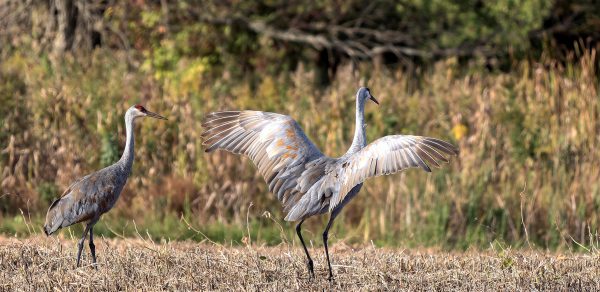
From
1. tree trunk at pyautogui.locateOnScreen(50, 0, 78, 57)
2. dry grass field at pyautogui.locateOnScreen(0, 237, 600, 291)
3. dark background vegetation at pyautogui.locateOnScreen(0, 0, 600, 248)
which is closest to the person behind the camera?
dry grass field at pyautogui.locateOnScreen(0, 237, 600, 291)

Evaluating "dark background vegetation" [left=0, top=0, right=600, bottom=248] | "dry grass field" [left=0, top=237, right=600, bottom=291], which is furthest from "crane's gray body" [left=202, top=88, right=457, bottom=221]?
"dark background vegetation" [left=0, top=0, right=600, bottom=248]

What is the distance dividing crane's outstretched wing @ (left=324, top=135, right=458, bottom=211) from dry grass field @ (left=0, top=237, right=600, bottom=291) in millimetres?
609

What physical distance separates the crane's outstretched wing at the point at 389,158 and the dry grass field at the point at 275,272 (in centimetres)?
61

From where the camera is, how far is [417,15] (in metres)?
20.1

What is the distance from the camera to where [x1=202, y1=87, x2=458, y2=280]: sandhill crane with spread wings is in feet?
22.8

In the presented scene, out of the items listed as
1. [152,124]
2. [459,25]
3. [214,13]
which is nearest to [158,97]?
[152,124]

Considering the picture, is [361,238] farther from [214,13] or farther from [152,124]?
[214,13]

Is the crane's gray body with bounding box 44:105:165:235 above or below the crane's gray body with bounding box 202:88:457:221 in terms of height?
below

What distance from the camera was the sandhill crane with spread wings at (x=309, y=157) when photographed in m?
6.95

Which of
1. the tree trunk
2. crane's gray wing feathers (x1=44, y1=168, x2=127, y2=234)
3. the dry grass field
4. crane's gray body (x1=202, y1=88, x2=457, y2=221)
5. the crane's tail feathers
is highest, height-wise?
the tree trunk

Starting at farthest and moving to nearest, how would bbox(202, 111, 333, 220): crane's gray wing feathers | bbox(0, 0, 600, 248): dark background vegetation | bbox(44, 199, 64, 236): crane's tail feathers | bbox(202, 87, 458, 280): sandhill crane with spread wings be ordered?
bbox(0, 0, 600, 248): dark background vegetation < bbox(44, 199, 64, 236): crane's tail feathers < bbox(202, 111, 333, 220): crane's gray wing feathers < bbox(202, 87, 458, 280): sandhill crane with spread wings

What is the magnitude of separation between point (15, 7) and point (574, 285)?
547 inches

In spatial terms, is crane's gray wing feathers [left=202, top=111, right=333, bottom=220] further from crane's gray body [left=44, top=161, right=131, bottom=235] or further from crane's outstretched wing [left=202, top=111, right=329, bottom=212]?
crane's gray body [left=44, top=161, right=131, bottom=235]

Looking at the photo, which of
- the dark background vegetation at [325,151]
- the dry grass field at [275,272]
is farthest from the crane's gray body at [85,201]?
the dark background vegetation at [325,151]
